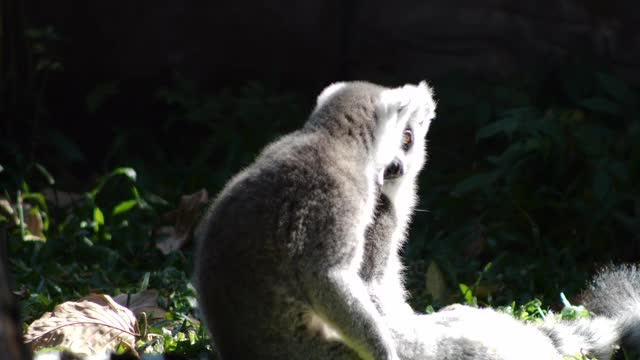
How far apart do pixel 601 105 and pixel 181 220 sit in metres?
2.67

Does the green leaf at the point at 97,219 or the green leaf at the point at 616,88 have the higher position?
the green leaf at the point at 616,88

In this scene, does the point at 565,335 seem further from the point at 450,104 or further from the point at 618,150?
the point at 450,104

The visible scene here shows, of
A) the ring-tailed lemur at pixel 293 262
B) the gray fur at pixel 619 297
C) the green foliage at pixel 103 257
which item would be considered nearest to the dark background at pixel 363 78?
the green foliage at pixel 103 257

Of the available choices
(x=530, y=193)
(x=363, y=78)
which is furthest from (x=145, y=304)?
(x=363, y=78)

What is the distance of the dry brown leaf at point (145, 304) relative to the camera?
4723 mm

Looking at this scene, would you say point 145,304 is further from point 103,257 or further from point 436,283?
point 436,283

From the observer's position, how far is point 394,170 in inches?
152

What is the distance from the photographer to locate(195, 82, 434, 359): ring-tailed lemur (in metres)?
3.29

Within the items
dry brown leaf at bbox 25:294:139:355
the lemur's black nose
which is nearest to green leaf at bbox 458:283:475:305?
the lemur's black nose

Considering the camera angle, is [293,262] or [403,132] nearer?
[293,262]

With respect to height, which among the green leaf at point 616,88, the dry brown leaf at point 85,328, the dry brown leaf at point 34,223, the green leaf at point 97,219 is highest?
the green leaf at point 616,88

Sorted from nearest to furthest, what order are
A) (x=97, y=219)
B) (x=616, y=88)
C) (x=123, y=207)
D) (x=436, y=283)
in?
1. (x=436, y=283)
2. (x=97, y=219)
3. (x=123, y=207)
4. (x=616, y=88)

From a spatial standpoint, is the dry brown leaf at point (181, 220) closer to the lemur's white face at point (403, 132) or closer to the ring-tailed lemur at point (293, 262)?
the lemur's white face at point (403, 132)

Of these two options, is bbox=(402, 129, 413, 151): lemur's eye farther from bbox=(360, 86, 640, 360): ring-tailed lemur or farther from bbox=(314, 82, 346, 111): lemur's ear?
bbox=(314, 82, 346, 111): lemur's ear
